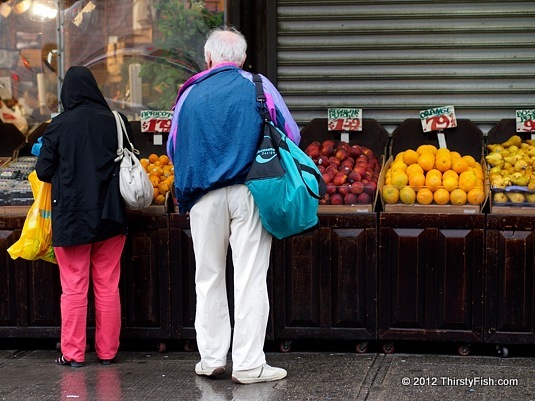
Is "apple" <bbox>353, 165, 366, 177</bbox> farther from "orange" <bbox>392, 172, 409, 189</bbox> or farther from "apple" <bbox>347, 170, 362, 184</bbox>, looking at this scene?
"orange" <bbox>392, 172, 409, 189</bbox>

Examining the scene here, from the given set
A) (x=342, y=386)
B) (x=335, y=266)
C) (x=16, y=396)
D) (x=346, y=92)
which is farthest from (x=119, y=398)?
(x=346, y=92)

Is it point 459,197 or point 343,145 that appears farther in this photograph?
point 343,145

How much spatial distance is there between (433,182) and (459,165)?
30 cm

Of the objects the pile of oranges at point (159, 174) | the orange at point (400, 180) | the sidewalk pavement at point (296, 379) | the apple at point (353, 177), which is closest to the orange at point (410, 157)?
the orange at point (400, 180)

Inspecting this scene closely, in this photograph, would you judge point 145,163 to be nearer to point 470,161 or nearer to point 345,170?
point 345,170

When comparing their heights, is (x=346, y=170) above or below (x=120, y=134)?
below

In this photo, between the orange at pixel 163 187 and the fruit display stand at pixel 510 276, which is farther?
the orange at pixel 163 187

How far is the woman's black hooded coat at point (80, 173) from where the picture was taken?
602cm

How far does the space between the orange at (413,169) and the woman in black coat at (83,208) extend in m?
1.96

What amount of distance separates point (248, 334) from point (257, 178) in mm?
897

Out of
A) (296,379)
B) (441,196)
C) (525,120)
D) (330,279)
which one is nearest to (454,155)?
(441,196)

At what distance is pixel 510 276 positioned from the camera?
6.22 metres

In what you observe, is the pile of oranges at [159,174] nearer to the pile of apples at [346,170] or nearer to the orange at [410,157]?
the pile of apples at [346,170]

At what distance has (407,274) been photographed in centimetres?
636
